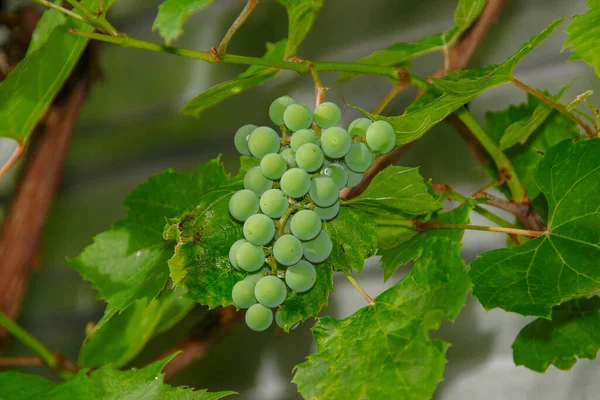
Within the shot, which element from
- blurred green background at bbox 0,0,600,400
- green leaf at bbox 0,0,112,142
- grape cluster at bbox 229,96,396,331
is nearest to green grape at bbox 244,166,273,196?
grape cluster at bbox 229,96,396,331

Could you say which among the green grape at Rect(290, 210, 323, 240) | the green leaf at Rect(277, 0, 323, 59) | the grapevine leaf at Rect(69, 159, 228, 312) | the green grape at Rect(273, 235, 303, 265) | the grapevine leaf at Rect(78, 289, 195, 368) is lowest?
the grapevine leaf at Rect(78, 289, 195, 368)

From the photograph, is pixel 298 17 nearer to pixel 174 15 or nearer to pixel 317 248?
pixel 174 15

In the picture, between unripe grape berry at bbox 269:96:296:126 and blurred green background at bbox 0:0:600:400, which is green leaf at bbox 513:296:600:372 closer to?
blurred green background at bbox 0:0:600:400

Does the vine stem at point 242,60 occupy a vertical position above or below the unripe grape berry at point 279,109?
above

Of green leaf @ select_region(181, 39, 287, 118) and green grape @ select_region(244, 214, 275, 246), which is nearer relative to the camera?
green grape @ select_region(244, 214, 275, 246)

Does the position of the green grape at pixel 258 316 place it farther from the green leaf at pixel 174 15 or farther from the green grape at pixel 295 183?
the green leaf at pixel 174 15

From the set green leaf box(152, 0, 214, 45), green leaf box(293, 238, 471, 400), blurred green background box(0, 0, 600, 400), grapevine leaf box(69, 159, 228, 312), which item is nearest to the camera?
green leaf box(293, 238, 471, 400)

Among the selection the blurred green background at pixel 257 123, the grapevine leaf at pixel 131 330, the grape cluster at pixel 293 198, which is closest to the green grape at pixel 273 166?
the grape cluster at pixel 293 198
